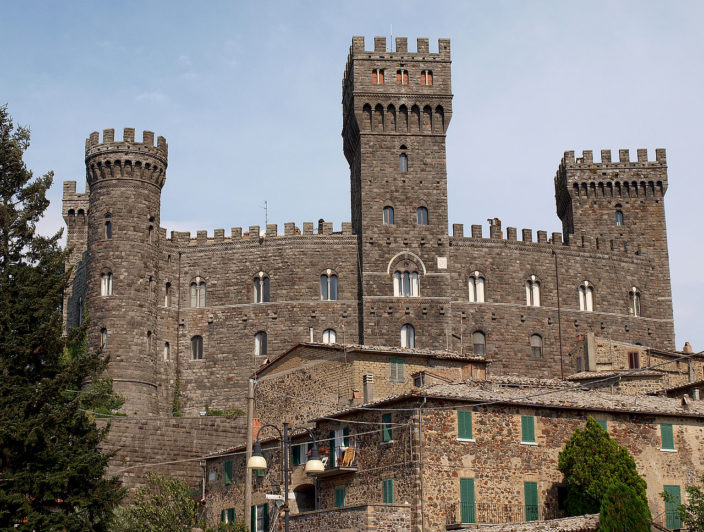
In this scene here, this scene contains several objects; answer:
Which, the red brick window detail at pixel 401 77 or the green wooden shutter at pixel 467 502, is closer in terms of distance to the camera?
the green wooden shutter at pixel 467 502

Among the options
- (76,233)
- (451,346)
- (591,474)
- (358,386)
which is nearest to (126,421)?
(358,386)

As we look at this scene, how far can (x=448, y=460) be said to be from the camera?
119ft

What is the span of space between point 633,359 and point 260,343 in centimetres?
1874

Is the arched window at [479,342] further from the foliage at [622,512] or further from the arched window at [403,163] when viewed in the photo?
the foliage at [622,512]

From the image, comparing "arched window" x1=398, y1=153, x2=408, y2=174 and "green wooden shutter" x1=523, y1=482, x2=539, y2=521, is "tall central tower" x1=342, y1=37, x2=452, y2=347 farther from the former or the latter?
"green wooden shutter" x1=523, y1=482, x2=539, y2=521

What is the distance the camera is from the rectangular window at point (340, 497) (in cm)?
3825

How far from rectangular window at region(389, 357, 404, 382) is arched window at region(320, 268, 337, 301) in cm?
1615

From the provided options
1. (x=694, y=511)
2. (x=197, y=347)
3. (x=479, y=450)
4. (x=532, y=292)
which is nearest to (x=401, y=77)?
(x=532, y=292)

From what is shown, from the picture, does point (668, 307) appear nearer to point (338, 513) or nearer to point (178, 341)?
point (178, 341)

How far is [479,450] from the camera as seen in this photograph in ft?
121

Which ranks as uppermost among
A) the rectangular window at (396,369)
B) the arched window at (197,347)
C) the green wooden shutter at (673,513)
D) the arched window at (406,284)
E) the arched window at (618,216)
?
the arched window at (618,216)

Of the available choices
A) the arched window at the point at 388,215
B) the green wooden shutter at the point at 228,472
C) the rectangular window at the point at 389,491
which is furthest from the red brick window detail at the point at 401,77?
the rectangular window at the point at 389,491


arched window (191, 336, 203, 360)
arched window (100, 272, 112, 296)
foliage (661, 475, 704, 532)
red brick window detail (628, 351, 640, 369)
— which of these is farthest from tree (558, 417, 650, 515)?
arched window (100, 272, 112, 296)

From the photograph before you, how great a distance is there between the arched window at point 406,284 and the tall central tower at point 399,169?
0.17 feet
